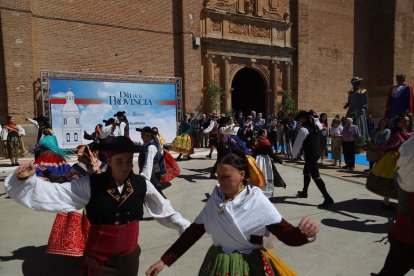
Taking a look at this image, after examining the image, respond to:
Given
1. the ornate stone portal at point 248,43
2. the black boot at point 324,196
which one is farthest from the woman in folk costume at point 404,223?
the ornate stone portal at point 248,43

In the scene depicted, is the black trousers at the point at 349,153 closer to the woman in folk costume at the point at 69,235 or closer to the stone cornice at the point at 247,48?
the woman in folk costume at the point at 69,235

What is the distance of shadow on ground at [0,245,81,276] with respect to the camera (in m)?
4.07

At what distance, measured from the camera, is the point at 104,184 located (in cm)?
251

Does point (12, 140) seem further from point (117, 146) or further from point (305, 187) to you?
point (117, 146)

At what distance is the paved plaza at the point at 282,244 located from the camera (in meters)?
4.19

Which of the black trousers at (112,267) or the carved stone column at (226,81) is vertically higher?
the carved stone column at (226,81)

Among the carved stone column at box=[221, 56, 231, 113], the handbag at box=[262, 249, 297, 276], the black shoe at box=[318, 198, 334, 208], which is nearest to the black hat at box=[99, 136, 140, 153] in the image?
the handbag at box=[262, 249, 297, 276]

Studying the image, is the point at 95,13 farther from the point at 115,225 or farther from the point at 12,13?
the point at 115,225

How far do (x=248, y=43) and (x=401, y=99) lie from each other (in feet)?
44.4

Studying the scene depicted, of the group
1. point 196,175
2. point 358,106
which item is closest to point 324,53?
point 358,106

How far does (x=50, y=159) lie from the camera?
21.4ft

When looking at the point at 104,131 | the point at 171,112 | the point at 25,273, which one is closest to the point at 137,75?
the point at 171,112

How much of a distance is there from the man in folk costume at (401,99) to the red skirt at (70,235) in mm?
6246

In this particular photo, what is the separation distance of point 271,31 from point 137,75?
895cm
